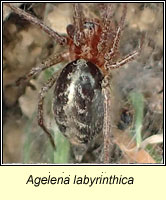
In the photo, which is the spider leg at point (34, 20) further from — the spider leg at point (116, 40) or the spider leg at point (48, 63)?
the spider leg at point (116, 40)

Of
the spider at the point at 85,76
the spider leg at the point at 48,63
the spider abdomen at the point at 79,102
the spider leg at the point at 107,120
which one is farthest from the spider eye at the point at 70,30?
the spider leg at the point at 107,120

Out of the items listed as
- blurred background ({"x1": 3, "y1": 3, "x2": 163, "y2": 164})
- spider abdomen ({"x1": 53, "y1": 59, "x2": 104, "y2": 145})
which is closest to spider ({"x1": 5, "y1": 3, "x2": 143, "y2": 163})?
spider abdomen ({"x1": 53, "y1": 59, "x2": 104, "y2": 145})

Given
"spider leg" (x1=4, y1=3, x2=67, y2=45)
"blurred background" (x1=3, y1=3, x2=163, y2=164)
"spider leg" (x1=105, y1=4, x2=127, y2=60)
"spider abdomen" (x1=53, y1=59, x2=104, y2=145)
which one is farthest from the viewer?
"blurred background" (x1=3, y1=3, x2=163, y2=164)

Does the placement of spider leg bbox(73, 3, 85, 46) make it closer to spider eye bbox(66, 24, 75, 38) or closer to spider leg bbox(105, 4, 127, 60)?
spider eye bbox(66, 24, 75, 38)

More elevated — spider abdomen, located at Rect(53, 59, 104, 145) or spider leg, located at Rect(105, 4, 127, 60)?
spider leg, located at Rect(105, 4, 127, 60)

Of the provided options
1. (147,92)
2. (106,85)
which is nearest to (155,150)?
(147,92)

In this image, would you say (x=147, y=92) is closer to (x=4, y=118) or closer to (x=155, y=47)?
(x=155, y=47)

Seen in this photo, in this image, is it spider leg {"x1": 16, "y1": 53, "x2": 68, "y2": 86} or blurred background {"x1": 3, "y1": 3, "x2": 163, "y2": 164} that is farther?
blurred background {"x1": 3, "y1": 3, "x2": 163, "y2": 164}

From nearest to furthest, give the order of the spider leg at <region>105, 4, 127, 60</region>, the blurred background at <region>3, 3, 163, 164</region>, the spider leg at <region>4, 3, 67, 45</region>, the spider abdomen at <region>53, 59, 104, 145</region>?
the spider abdomen at <region>53, 59, 104, 145</region>
the spider leg at <region>105, 4, 127, 60</region>
the spider leg at <region>4, 3, 67, 45</region>
the blurred background at <region>3, 3, 163, 164</region>
